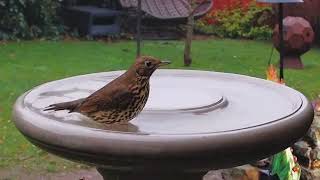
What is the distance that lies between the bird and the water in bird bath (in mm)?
50

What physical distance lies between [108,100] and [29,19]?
8887 millimetres

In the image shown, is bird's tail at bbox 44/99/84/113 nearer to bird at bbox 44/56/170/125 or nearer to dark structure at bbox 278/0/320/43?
bird at bbox 44/56/170/125

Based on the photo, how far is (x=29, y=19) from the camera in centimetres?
1125

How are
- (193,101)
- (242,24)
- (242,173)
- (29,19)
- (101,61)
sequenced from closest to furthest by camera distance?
(193,101) → (242,173) → (101,61) → (29,19) → (242,24)

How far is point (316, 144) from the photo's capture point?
14.3ft

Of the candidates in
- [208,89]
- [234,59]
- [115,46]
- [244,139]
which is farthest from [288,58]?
[244,139]

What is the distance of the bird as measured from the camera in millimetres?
2619

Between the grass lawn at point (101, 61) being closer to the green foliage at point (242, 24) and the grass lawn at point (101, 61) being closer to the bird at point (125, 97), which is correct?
the green foliage at point (242, 24)

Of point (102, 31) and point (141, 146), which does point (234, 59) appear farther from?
point (141, 146)

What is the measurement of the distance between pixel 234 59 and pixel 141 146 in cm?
723

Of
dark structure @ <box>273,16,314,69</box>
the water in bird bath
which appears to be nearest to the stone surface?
the water in bird bath

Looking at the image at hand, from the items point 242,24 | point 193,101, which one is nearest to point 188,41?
point 242,24

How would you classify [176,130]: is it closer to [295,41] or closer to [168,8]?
[295,41]

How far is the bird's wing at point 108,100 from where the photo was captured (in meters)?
2.62
